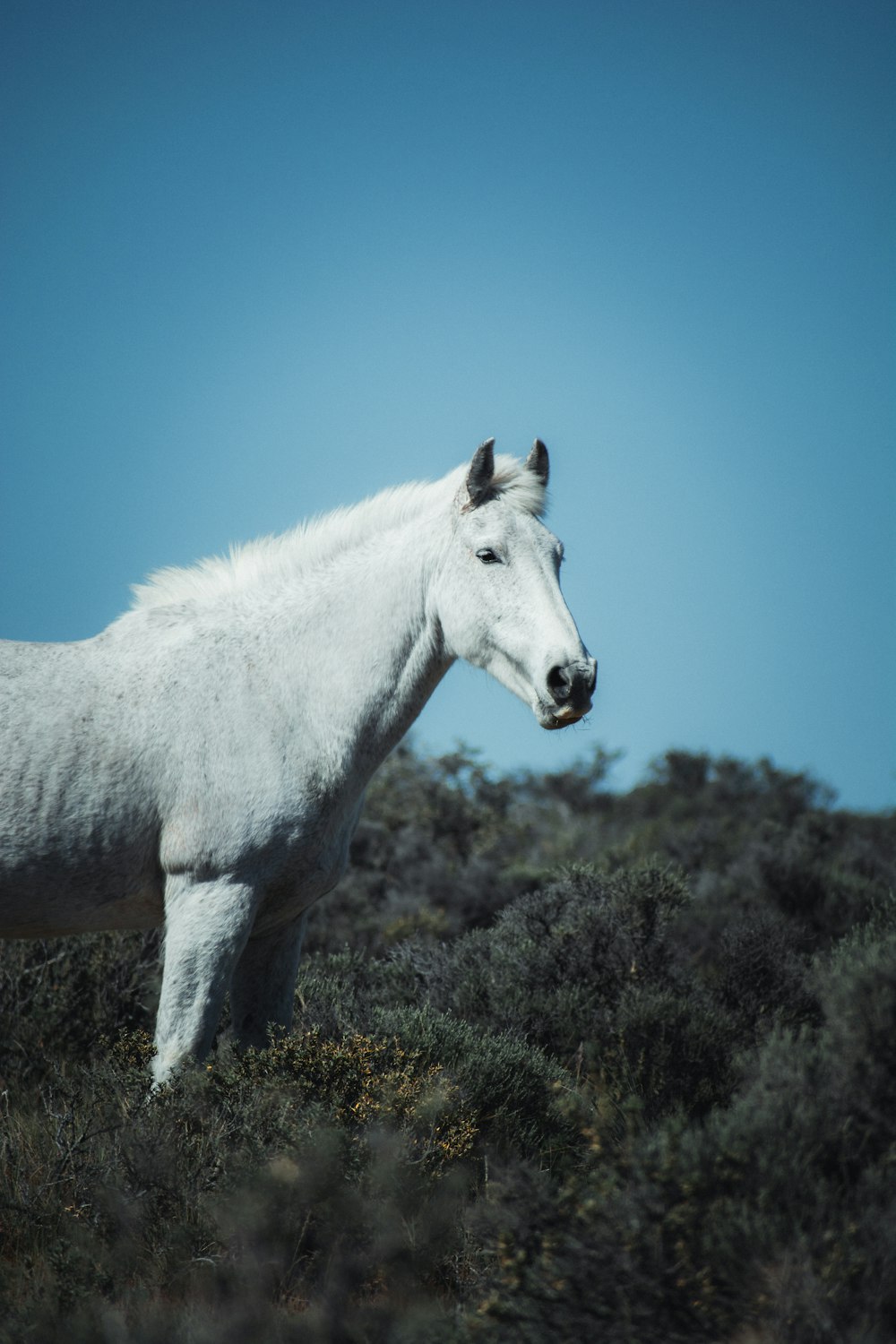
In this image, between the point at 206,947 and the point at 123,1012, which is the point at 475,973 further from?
the point at 206,947

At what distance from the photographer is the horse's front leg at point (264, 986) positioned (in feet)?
14.3

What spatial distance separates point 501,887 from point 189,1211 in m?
7.49

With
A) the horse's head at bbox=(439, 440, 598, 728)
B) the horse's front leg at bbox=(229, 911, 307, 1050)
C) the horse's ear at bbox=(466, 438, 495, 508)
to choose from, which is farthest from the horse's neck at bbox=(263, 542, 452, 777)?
the horse's front leg at bbox=(229, 911, 307, 1050)

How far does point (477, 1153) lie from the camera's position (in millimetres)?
3924

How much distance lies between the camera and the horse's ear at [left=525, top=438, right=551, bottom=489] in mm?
4613

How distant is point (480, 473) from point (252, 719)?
1.48 m

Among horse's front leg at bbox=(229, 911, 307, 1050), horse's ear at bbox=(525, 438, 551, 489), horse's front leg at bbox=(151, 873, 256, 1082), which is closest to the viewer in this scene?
horse's front leg at bbox=(151, 873, 256, 1082)

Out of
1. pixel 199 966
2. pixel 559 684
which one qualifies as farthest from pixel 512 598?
pixel 199 966

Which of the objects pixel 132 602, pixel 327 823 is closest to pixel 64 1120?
pixel 327 823

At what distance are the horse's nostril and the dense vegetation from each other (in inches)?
52.9

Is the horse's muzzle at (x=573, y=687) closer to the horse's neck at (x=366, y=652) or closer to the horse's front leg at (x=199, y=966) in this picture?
the horse's neck at (x=366, y=652)

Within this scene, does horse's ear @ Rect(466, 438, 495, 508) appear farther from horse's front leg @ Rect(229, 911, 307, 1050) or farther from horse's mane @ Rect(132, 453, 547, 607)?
horse's front leg @ Rect(229, 911, 307, 1050)

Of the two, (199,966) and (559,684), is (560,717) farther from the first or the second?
(199,966)

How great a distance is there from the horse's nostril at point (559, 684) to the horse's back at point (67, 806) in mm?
1737
